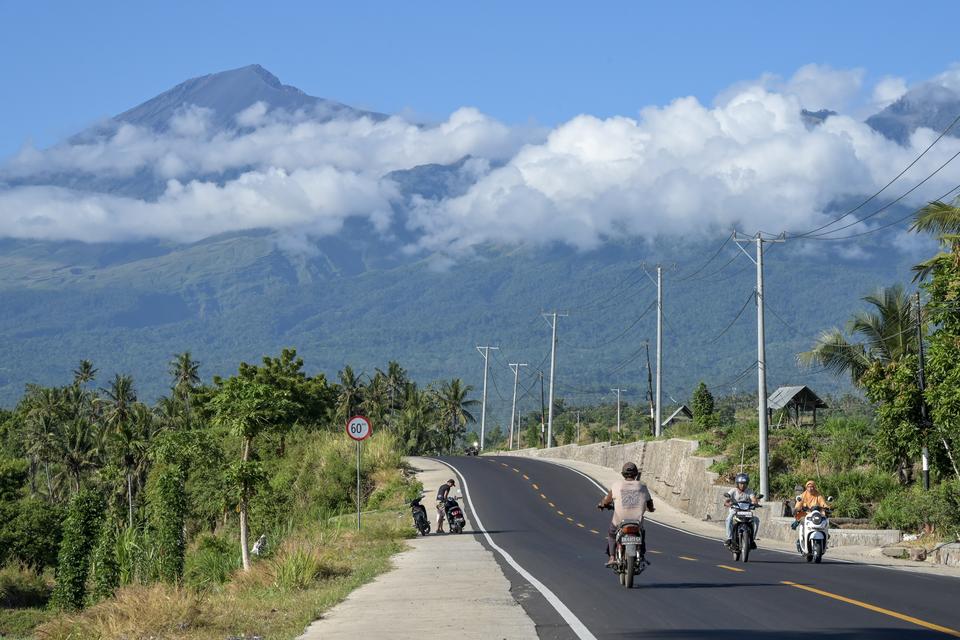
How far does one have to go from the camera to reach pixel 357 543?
100ft

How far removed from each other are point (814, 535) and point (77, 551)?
138ft

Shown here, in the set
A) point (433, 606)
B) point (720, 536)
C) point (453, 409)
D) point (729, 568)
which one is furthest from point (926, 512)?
point (453, 409)

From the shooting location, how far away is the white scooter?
917 inches

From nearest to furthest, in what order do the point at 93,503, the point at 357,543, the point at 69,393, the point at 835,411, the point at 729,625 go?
the point at 729,625 → the point at 357,543 → the point at 93,503 → the point at 835,411 → the point at 69,393

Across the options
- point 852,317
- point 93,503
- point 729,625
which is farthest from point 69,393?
point 729,625

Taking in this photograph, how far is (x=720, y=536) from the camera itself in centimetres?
3688

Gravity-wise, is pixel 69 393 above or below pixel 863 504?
above

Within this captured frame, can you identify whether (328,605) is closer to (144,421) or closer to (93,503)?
(93,503)

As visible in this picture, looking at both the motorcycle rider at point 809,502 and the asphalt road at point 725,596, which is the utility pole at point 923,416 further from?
the motorcycle rider at point 809,502

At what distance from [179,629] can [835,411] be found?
8313cm

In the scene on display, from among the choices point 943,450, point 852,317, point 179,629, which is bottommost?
point 179,629

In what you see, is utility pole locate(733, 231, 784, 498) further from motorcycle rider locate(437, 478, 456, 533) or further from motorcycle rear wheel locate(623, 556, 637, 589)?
motorcycle rear wheel locate(623, 556, 637, 589)

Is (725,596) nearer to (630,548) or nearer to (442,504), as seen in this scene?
(630,548)

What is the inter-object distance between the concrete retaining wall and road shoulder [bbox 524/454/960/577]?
362 mm
